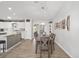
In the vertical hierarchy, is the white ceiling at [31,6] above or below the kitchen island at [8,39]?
above

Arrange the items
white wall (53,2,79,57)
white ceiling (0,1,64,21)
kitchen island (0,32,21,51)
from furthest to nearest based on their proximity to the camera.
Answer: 1. kitchen island (0,32,21,51)
2. white ceiling (0,1,64,21)
3. white wall (53,2,79,57)

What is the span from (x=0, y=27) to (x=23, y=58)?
11.2 meters

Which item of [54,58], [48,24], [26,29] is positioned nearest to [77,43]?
[54,58]

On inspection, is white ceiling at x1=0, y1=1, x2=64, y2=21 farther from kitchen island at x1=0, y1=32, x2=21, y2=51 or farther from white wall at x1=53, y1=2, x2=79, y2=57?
kitchen island at x1=0, y1=32, x2=21, y2=51

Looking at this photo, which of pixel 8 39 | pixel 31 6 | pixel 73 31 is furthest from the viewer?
pixel 31 6

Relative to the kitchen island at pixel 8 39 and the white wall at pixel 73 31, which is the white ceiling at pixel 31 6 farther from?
the kitchen island at pixel 8 39

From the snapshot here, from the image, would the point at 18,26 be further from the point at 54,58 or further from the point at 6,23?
the point at 54,58

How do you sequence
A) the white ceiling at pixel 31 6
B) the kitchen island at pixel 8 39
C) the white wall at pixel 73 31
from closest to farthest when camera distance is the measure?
the white wall at pixel 73 31, the white ceiling at pixel 31 6, the kitchen island at pixel 8 39

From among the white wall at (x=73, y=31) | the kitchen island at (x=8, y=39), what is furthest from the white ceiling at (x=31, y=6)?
the kitchen island at (x=8, y=39)

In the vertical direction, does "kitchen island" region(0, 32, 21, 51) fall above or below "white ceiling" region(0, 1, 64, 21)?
below

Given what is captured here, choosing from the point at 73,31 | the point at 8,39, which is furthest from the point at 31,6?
the point at 73,31

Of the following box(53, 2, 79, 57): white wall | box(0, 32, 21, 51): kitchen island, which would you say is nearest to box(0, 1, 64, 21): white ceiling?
box(53, 2, 79, 57): white wall

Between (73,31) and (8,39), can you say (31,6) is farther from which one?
(73,31)

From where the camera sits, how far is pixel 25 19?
15.3m
